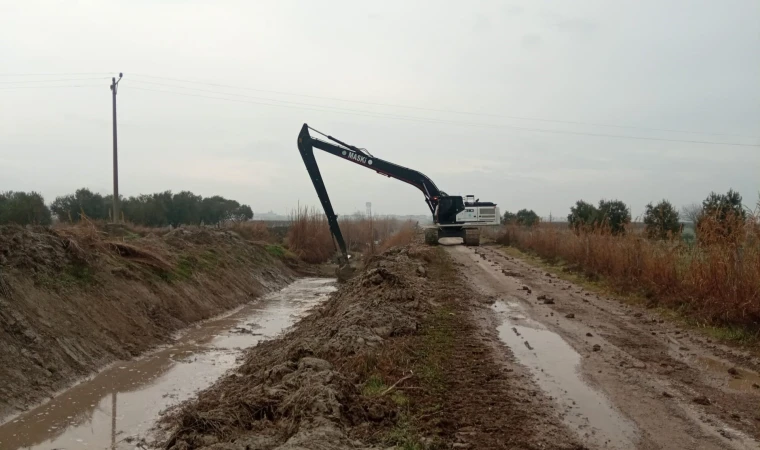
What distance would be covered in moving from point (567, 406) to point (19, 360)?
26.1 feet

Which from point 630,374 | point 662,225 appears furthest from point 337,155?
point 630,374

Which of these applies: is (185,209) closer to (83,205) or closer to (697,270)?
(83,205)

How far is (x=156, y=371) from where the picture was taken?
10.4 meters

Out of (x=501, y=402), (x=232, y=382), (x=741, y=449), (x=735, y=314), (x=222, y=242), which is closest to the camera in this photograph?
(x=741, y=449)

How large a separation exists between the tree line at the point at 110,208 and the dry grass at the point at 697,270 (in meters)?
22.3

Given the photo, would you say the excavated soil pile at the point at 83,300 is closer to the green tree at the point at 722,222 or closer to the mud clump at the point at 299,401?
the mud clump at the point at 299,401

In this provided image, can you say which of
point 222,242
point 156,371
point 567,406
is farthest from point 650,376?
point 222,242

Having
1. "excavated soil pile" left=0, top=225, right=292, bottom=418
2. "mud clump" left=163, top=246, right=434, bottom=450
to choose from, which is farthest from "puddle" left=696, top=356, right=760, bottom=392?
"excavated soil pile" left=0, top=225, right=292, bottom=418

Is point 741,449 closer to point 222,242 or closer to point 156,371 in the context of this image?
A: point 156,371

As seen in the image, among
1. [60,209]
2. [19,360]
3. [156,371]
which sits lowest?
[156,371]

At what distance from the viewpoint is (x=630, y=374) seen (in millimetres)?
7035

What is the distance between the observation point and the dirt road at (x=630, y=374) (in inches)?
203

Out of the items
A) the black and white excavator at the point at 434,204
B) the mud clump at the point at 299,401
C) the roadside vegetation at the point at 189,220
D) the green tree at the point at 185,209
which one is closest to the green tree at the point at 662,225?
the mud clump at the point at 299,401

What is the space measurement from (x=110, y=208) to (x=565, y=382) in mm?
38379
